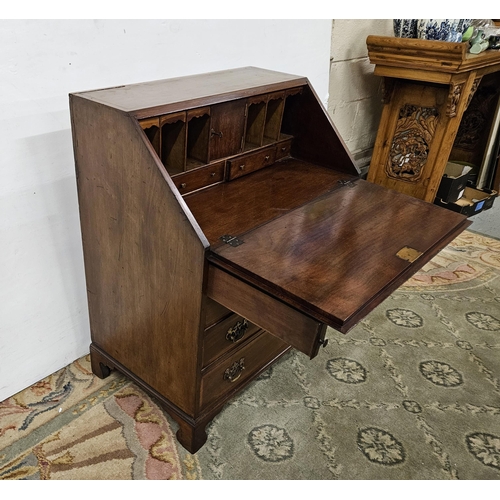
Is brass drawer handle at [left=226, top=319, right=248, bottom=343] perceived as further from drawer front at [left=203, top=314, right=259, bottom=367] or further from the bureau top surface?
the bureau top surface

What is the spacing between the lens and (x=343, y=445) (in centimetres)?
159

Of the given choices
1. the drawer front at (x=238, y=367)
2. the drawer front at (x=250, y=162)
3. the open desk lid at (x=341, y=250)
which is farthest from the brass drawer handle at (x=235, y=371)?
the drawer front at (x=250, y=162)

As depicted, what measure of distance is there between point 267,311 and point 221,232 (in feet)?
0.86

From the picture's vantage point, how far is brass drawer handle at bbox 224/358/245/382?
1.53 metres

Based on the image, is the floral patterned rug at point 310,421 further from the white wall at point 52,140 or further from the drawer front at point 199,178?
the drawer front at point 199,178

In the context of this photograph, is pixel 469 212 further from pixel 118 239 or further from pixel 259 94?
pixel 118 239

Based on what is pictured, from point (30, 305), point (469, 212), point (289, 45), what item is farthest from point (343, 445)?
point (469, 212)

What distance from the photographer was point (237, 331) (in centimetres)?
147

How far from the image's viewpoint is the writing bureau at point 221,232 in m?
1.14

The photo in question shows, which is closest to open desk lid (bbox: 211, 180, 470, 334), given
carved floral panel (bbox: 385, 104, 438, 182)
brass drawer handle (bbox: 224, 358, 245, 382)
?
brass drawer handle (bbox: 224, 358, 245, 382)

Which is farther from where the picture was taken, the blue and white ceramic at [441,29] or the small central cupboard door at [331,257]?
the blue and white ceramic at [441,29]

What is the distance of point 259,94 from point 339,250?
1.85 ft

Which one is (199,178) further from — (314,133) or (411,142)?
(411,142)

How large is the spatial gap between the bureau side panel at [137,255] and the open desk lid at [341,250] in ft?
0.49
